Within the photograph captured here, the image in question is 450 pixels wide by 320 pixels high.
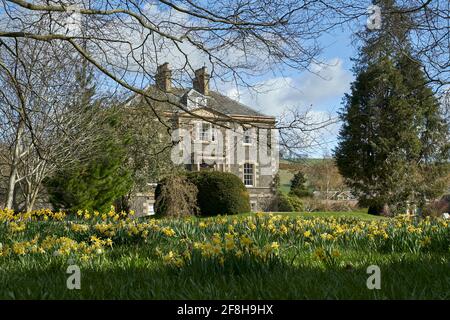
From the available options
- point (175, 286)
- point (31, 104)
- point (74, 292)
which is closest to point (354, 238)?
point (175, 286)

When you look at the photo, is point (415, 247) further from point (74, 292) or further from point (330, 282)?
point (74, 292)

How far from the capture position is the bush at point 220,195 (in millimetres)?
18938

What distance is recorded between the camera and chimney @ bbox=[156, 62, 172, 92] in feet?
22.6

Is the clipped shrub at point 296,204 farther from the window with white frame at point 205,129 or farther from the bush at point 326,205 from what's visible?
the window with white frame at point 205,129

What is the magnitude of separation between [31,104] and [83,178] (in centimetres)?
464

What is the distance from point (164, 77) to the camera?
6.88 m

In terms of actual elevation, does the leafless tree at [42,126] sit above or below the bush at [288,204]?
above

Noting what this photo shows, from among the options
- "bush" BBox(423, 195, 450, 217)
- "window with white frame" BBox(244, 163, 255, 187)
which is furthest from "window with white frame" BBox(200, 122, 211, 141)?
"bush" BBox(423, 195, 450, 217)

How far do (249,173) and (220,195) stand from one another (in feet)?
54.7

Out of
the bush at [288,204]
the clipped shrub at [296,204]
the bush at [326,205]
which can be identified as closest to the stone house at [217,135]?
the bush at [288,204]

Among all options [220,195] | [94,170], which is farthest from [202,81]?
[220,195]

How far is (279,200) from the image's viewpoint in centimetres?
2967

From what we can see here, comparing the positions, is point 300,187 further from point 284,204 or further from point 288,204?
point 288,204

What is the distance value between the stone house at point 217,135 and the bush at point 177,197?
1575mm
